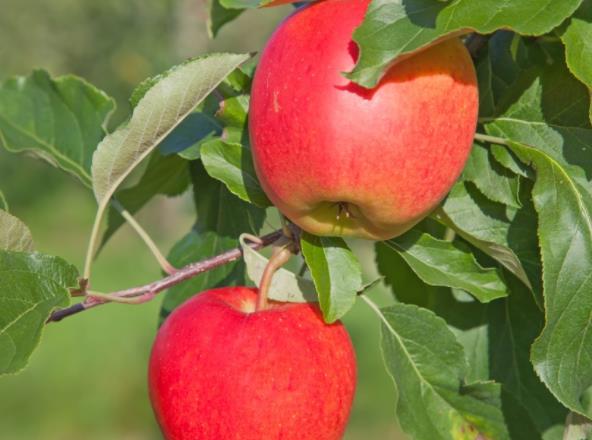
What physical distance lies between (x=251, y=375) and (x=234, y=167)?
9.2 inches

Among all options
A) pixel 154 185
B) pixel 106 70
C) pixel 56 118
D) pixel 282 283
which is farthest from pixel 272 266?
pixel 106 70

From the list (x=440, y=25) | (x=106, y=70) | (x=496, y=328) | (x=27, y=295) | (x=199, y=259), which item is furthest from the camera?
(x=106, y=70)

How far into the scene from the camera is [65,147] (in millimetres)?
1397

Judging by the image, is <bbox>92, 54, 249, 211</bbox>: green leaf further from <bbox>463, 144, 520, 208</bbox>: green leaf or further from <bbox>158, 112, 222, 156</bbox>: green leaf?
<bbox>463, 144, 520, 208</bbox>: green leaf

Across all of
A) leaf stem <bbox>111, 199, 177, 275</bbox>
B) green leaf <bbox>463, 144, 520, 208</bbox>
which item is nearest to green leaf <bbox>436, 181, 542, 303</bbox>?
green leaf <bbox>463, 144, 520, 208</bbox>

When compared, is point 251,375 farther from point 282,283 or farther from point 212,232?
point 212,232

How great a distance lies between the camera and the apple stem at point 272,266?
1133mm

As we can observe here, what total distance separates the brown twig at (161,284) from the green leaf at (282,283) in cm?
2

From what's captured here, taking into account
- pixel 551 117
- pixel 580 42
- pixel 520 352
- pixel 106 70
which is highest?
pixel 580 42

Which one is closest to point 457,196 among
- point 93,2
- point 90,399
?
point 90,399

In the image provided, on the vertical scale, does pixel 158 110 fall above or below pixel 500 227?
above

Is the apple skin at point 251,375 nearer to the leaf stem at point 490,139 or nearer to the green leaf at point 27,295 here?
the green leaf at point 27,295

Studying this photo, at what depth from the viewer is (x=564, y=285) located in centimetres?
98

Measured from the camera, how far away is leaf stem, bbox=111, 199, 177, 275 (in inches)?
47.3
